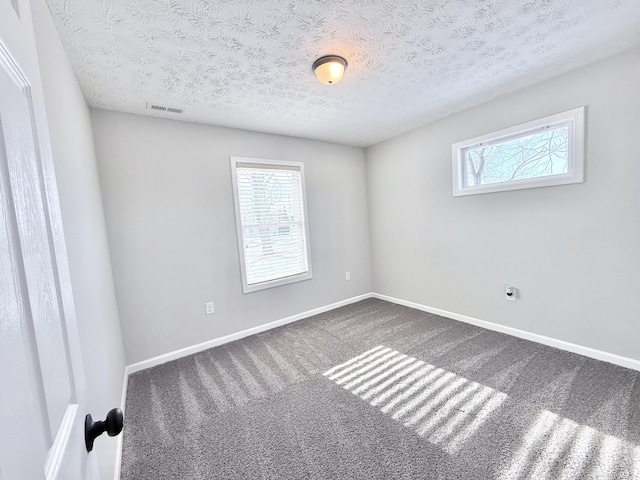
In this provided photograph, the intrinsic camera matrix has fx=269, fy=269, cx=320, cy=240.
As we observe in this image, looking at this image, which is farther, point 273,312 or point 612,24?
point 273,312

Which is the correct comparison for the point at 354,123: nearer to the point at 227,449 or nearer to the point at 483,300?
the point at 483,300

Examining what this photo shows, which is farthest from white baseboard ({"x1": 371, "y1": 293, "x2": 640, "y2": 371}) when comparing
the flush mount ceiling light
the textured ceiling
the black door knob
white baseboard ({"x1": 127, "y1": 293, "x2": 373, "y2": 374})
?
the black door knob

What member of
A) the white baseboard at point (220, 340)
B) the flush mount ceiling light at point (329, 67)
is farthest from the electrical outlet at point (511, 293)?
the flush mount ceiling light at point (329, 67)

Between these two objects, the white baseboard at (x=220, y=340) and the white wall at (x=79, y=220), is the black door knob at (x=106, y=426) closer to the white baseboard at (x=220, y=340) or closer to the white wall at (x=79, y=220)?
the white wall at (x=79, y=220)

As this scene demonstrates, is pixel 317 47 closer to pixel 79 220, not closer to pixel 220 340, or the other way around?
pixel 79 220

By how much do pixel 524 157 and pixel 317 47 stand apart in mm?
2226

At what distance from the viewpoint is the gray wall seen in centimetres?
244

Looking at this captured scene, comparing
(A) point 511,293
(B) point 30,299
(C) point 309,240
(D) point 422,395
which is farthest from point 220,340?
(A) point 511,293

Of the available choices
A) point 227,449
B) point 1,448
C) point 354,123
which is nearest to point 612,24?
point 354,123

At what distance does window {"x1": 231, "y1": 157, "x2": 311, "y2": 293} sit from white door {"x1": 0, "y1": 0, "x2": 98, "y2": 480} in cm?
248

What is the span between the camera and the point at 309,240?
365cm

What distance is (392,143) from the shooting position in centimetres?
378

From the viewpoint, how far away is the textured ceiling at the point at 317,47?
1.43m

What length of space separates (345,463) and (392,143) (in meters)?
3.57
